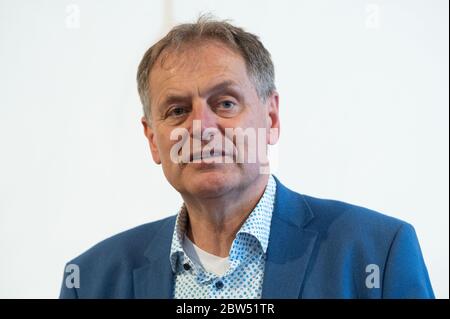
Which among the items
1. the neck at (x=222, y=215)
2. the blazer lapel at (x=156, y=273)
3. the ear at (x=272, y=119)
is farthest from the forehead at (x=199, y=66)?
the blazer lapel at (x=156, y=273)

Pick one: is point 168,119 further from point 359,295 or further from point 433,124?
point 433,124

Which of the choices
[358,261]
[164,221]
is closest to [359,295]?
[358,261]

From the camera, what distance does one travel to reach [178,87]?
1.40 meters

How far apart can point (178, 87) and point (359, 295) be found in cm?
59

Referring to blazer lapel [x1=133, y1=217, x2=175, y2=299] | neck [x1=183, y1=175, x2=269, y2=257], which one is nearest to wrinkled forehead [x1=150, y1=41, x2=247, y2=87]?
neck [x1=183, y1=175, x2=269, y2=257]

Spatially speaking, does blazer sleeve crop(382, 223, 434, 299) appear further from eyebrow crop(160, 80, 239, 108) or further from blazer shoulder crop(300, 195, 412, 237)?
eyebrow crop(160, 80, 239, 108)

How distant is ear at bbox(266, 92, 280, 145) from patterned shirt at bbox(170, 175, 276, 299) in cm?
13

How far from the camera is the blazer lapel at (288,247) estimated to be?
132cm

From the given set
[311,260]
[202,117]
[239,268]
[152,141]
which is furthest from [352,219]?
[152,141]

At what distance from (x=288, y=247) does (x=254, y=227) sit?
88mm

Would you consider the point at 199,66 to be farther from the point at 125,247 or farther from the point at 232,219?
the point at 125,247

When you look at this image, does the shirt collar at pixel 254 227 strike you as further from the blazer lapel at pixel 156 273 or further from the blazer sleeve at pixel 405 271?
the blazer sleeve at pixel 405 271

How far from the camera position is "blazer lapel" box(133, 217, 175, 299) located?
143 cm

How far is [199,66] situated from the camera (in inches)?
55.2
